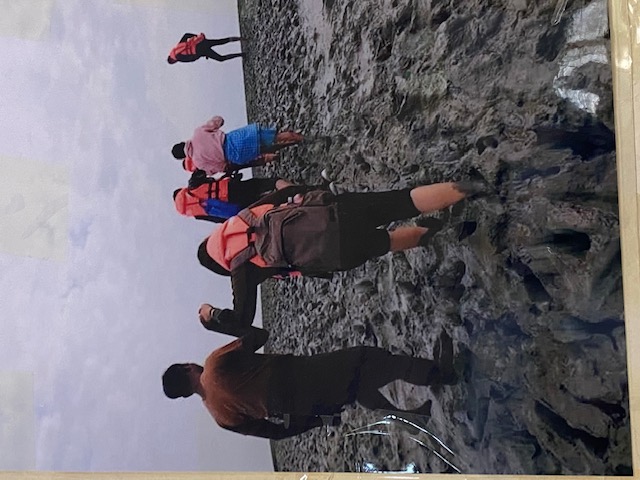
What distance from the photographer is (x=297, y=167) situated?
1.21m

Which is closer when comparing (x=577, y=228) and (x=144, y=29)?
(x=577, y=228)

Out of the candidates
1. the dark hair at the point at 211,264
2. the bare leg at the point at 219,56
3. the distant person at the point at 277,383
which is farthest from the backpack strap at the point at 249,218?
the bare leg at the point at 219,56

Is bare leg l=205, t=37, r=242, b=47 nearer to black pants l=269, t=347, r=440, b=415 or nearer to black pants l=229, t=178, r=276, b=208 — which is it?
black pants l=229, t=178, r=276, b=208

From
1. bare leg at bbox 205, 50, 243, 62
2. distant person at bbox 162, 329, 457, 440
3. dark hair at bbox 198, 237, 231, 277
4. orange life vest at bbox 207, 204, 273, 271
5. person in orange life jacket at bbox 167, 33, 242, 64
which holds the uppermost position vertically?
person in orange life jacket at bbox 167, 33, 242, 64

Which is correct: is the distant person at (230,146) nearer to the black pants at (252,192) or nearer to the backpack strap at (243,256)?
the black pants at (252,192)

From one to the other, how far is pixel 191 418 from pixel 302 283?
13.7 inches

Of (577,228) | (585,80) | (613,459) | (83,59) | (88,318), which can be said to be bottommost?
(613,459)

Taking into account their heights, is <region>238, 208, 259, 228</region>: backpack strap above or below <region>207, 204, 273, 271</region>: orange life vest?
above

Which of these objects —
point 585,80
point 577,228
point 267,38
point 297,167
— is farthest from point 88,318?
point 585,80

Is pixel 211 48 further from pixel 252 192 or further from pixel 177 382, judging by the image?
pixel 177 382

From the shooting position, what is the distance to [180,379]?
118cm

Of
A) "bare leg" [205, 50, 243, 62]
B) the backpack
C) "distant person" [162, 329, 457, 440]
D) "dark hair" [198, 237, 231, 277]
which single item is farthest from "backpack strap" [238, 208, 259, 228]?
"bare leg" [205, 50, 243, 62]

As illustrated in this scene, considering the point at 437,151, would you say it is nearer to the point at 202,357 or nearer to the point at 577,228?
the point at 577,228

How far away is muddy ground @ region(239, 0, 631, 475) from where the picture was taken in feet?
3.62
